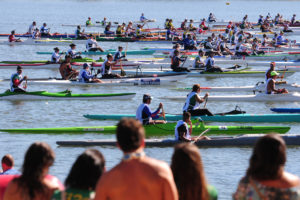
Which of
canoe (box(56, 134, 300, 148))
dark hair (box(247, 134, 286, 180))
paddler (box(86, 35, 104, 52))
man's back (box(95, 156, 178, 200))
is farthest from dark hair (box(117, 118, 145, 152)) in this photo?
paddler (box(86, 35, 104, 52))

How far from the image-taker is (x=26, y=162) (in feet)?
16.7

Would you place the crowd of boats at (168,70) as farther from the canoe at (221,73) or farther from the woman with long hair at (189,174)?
the woman with long hair at (189,174)

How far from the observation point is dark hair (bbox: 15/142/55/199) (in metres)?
5.05

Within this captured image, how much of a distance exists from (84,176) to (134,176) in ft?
1.53

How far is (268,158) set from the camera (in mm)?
4875

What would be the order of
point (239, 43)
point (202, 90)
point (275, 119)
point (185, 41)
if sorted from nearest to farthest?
point (275, 119) < point (202, 90) < point (239, 43) < point (185, 41)

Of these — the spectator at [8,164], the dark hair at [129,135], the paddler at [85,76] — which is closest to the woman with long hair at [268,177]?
the dark hair at [129,135]

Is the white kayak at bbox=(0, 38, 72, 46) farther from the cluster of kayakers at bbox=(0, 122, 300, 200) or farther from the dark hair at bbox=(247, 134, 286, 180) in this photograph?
the dark hair at bbox=(247, 134, 286, 180)

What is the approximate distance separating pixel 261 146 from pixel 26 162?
70.3 inches

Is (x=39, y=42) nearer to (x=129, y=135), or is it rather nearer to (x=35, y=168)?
(x=35, y=168)

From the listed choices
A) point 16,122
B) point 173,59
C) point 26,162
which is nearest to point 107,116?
point 16,122

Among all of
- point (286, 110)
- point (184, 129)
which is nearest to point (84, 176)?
point (184, 129)

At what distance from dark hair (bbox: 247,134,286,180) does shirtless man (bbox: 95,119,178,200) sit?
646 millimetres

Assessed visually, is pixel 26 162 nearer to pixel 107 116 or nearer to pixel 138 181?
pixel 138 181
